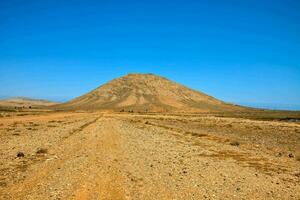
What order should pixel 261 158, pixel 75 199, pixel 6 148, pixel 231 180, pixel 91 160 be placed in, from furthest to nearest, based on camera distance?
pixel 6 148 < pixel 261 158 < pixel 91 160 < pixel 231 180 < pixel 75 199

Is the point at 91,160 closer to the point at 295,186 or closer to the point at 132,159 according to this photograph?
the point at 132,159

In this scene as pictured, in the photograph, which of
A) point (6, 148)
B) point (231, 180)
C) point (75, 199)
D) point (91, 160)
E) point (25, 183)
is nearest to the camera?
point (75, 199)

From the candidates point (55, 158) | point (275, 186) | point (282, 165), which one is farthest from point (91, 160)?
point (282, 165)

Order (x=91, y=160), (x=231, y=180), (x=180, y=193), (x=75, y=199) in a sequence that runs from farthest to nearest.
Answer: (x=91, y=160)
(x=231, y=180)
(x=180, y=193)
(x=75, y=199)

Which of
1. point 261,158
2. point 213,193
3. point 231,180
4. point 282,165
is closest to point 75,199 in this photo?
point 213,193

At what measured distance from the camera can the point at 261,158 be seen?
20922 mm

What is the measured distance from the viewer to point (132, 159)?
62.0 feet

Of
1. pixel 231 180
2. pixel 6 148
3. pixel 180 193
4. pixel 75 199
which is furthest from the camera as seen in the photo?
pixel 6 148

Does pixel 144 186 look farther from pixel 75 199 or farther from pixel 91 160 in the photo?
pixel 91 160

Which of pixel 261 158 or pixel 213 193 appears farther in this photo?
pixel 261 158

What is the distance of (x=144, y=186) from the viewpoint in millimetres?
12648

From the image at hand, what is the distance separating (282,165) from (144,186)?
9.80 m

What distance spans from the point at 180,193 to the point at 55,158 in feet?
31.3

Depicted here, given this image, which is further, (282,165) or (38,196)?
→ (282,165)
